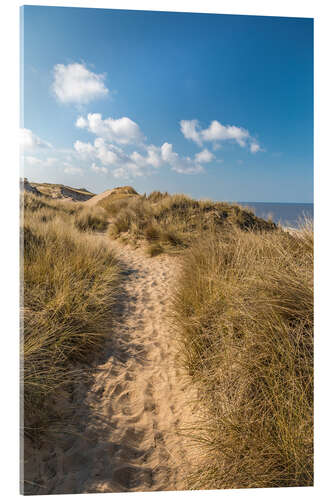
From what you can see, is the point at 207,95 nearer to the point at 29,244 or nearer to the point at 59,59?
the point at 59,59

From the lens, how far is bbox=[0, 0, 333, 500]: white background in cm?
125

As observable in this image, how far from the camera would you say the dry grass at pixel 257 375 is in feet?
3.78

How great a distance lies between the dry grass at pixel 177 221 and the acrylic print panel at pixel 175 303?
321 centimetres

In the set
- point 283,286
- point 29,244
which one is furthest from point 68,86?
point 283,286

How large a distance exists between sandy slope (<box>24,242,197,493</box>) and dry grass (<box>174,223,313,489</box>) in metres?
0.17

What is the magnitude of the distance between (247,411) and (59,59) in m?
2.52

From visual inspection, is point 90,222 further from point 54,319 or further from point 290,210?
point 290,210

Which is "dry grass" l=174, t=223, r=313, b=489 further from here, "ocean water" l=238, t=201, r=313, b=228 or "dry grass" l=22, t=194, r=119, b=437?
"dry grass" l=22, t=194, r=119, b=437

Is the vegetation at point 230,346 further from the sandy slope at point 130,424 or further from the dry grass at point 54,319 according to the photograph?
the sandy slope at point 130,424

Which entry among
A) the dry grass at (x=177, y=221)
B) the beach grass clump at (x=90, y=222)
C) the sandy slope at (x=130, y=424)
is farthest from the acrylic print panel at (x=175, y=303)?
the beach grass clump at (x=90, y=222)

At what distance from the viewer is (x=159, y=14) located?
168 cm

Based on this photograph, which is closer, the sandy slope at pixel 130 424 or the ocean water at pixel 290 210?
the sandy slope at pixel 130 424
